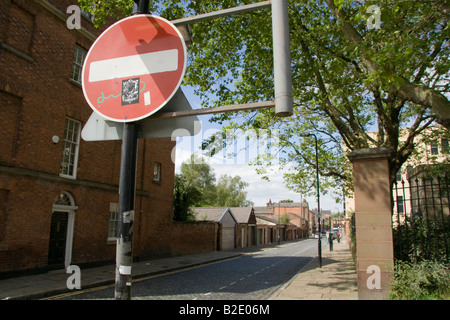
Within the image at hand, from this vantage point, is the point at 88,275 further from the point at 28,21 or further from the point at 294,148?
the point at 294,148

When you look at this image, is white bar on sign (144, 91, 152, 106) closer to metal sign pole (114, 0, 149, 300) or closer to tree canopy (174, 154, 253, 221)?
metal sign pole (114, 0, 149, 300)

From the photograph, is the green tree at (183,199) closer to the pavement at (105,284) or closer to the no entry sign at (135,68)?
the pavement at (105,284)

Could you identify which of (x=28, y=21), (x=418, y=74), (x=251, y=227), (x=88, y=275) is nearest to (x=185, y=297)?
(x=88, y=275)

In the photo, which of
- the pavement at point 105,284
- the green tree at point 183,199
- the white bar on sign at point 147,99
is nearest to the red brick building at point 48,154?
the pavement at point 105,284

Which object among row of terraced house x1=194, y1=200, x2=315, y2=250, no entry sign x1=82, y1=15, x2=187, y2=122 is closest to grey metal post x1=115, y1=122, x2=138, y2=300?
no entry sign x1=82, y1=15, x2=187, y2=122

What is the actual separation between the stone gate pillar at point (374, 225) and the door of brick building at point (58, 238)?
11638mm

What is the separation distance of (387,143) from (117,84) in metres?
10.3

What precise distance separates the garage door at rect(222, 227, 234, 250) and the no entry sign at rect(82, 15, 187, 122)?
1262 inches

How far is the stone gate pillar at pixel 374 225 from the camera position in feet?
22.1

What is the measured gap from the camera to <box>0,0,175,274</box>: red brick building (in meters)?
11.6

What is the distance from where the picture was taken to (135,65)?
2572mm

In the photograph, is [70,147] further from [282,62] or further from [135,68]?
[282,62]

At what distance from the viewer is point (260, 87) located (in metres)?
12.1

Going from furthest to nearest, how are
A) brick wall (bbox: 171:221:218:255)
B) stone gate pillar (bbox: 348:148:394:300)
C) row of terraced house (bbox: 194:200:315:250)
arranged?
row of terraced house (bbox: 194:200:315:250)
brick wall (bbox: 171:221:218:255)
stone gate pillar (bbox: 348:148:394:300)
